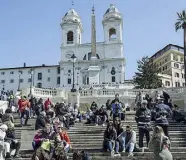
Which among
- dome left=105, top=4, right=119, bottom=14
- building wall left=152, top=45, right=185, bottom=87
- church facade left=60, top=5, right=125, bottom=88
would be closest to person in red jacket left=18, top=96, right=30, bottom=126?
church facade left=60, top=5, right=125, bottom=88

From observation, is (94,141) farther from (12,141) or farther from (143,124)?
(12,141)

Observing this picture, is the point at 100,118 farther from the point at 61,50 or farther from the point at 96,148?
the point at 61,50

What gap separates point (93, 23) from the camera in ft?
294

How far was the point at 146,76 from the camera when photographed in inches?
2461

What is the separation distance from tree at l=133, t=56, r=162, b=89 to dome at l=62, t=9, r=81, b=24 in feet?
124

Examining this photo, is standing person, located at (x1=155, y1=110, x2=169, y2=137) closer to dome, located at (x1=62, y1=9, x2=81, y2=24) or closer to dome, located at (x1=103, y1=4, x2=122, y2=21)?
dome, located at (x1=103, y1=4, x2=122, y2=21)

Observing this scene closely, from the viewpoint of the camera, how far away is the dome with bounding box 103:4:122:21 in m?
94.0

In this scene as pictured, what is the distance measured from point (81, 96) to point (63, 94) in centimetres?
207

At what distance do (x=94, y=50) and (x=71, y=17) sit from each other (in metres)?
14.2

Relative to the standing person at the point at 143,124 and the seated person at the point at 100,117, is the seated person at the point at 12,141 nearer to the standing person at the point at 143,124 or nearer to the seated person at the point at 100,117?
the standing person at the point at 143,124

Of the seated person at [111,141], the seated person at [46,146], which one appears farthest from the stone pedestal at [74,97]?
the seated person at [46,146]

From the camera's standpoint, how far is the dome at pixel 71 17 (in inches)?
3807

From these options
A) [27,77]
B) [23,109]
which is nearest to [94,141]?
[23,109]

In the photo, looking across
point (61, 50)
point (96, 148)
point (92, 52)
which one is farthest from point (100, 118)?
point (61, 50)
